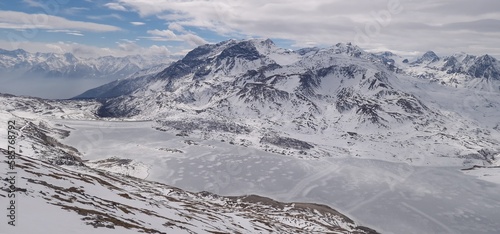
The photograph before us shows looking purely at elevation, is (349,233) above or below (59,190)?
below

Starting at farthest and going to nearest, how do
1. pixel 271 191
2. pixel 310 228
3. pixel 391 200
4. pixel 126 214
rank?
1. pixel 271 191
2. pixel 391 200
3. pixel 310 228
4. pixel 126 214

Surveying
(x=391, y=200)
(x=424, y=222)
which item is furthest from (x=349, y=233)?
(x=391, y=200)

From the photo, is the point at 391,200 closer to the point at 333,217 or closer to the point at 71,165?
the point at 333,217

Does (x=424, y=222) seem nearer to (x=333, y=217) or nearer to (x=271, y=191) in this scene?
(x=333, y=217)

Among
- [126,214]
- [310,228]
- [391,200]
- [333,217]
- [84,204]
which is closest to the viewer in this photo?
[84,204]

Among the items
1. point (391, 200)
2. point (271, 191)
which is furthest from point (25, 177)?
point (391, 200)

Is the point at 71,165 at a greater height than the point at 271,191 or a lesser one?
greater

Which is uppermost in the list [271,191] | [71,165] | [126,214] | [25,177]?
[25,177]

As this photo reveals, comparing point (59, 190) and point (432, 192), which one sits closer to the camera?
point (59, 190)

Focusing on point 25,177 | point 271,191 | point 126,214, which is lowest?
point 271,191
